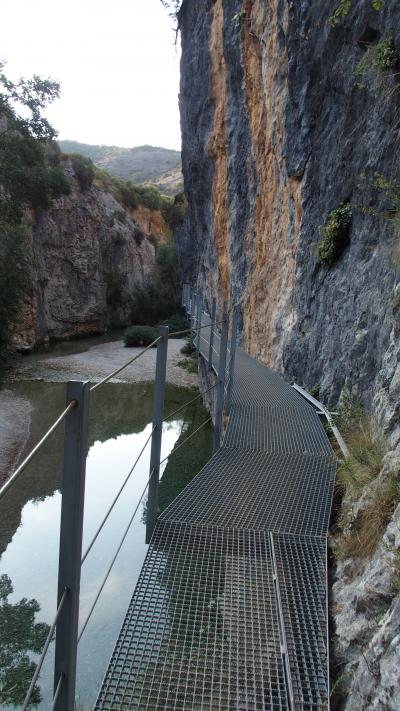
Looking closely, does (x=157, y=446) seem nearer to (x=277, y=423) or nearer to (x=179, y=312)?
(x=277, y=423)

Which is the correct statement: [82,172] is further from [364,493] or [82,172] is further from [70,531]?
[70,531]

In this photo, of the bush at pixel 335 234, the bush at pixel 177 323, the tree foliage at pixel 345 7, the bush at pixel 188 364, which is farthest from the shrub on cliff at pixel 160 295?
the tree foliage at pixel 345 7

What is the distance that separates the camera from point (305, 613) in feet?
7.86

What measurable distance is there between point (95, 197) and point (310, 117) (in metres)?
26.3

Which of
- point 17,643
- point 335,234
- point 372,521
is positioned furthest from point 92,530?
point 335,234

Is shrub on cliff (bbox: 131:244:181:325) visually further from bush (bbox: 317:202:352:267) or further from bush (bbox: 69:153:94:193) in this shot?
bush (bbox: 317:202:352:267)

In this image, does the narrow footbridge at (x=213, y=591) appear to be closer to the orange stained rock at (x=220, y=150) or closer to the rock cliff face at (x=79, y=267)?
the orange stained rock at (x=220, y=150)

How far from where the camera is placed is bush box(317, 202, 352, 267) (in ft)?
20.6

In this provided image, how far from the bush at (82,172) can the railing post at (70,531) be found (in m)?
32.3

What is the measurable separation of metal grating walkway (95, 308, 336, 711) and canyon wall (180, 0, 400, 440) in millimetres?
947

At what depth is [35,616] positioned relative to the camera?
4574mm

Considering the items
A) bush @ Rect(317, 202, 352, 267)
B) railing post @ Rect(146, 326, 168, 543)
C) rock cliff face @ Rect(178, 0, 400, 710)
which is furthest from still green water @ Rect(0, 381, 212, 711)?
bush @ Rect(317, 202, 352, 267)

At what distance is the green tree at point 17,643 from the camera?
3756mm

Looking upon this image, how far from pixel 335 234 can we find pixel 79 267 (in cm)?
2535
